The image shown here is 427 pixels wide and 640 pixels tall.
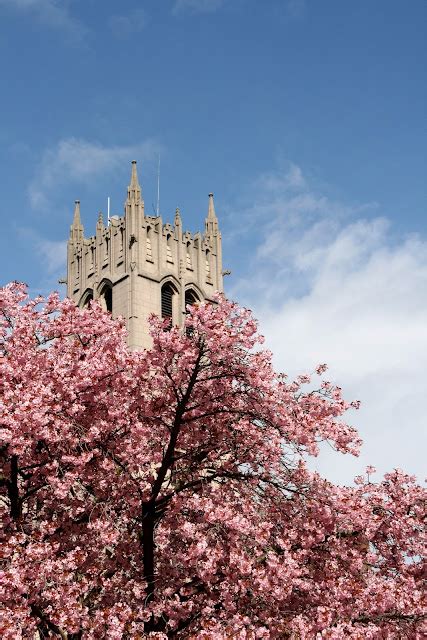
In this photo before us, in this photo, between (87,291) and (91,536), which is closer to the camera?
(91,536)

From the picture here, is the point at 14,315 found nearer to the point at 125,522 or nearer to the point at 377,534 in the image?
the point at 125,522

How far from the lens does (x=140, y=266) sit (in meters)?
41.4

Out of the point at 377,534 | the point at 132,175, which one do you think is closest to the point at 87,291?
the point at 132,175

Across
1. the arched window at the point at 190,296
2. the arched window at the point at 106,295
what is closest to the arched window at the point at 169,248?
the arched window at the point at 190,296

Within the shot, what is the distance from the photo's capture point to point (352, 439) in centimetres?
1334

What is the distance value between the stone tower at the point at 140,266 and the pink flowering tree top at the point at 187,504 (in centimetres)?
2466

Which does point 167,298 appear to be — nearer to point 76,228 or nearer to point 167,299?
point 167,299

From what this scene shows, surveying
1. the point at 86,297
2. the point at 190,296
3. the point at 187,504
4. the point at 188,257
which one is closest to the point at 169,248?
the point at 188,257

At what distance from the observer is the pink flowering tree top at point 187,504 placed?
1146cm

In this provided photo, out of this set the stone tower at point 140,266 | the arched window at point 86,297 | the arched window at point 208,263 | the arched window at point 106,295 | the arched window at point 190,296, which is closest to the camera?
the stone tower at point 140,266

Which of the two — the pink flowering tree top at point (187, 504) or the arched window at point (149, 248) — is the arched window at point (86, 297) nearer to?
the arched window at point (149, 248)

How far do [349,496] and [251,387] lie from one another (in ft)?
7.35

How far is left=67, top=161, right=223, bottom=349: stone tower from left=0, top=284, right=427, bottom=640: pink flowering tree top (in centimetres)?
2466

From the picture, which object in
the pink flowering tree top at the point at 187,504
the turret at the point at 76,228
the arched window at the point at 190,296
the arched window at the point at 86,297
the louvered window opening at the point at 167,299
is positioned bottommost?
the pink flowering tree top at the point at 187,504
